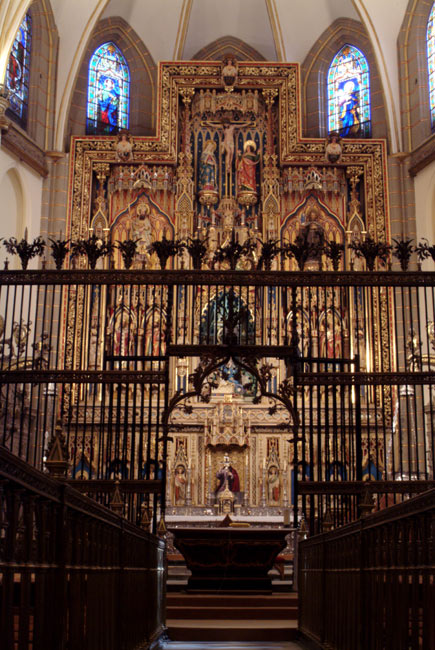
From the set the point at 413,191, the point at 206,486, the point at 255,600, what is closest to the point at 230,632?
the point at 255,600

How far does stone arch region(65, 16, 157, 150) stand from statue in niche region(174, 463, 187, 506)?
8821 mm

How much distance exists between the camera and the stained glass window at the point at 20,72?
19219 mm

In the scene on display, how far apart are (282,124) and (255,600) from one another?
12.4 metres

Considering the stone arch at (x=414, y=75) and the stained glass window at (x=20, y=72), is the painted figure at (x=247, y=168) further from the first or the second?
the stained glass window at (x=20, y=72)

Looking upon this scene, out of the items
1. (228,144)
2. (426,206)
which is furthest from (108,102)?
(426,206)

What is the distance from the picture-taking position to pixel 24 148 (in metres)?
18.6

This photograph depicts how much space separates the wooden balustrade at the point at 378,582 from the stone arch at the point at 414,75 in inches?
537

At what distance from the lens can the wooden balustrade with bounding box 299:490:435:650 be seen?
13.2 feet

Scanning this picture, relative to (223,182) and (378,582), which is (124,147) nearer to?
(223,182)

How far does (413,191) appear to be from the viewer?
64.3 ft

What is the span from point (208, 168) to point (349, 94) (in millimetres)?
4327

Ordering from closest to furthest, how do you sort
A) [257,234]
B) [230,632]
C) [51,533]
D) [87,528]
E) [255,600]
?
[51,533], [87,528], [230,632], [255,600], [257,234]

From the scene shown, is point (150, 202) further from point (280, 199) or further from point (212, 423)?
point (212, 423)

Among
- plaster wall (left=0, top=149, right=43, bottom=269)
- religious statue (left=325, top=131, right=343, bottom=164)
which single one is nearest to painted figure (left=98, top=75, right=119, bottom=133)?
plaster wall (left=0, top=149, right=43, bottom=269)
